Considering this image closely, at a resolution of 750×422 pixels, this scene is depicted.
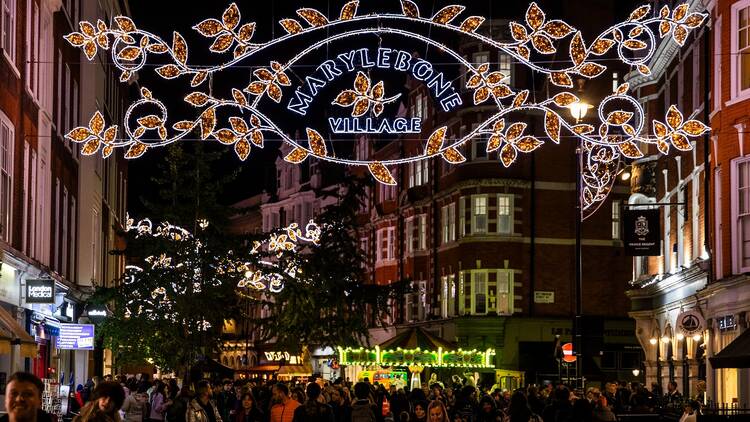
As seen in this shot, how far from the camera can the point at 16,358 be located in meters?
25.6

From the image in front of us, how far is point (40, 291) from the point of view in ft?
89.7

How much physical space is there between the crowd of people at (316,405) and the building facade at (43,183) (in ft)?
8.39

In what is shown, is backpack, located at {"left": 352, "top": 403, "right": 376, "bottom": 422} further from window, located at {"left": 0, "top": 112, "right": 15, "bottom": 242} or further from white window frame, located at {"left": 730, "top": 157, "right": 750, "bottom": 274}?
white window frame, located at {"left": 730, "top": 157, "right": 750, "bottom": 274}

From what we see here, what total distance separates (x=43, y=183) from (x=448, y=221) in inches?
1280

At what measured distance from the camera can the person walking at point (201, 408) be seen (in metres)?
17.4

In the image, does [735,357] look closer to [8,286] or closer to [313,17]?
[313,17]

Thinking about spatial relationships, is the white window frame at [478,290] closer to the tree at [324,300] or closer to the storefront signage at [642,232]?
the tree at [324,300]

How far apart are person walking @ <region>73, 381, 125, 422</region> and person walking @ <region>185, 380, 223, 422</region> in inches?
297

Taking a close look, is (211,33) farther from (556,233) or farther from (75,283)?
(556,233)

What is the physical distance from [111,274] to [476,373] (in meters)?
15.7

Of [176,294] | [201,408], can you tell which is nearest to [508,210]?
[176,294]

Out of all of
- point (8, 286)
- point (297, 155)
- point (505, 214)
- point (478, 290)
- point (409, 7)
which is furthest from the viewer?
point (505, 214)

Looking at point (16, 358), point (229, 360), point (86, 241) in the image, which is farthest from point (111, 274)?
point (229, 360)

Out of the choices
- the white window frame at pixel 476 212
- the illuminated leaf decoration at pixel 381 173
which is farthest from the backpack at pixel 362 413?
the white window frame at pixel 476 212
